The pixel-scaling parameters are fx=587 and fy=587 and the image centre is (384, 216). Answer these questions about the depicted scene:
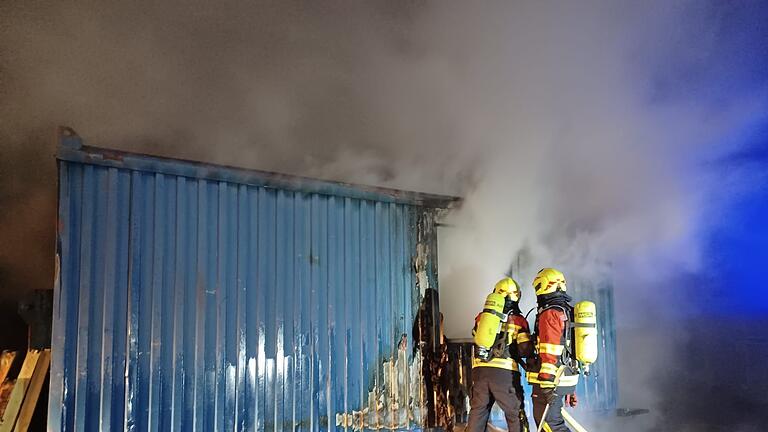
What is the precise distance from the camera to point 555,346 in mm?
5250

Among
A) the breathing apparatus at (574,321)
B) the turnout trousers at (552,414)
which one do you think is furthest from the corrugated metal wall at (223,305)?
the breathing apparatus at (574,321)

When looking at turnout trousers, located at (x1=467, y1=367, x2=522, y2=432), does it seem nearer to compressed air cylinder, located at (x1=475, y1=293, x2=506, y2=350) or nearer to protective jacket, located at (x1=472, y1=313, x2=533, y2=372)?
protective jacket, located at (x1=472, y1=313, x2=533, y2=372)

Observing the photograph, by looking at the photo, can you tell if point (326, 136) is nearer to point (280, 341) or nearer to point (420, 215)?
point (420, 215)

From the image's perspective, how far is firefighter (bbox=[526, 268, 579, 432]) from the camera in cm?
525

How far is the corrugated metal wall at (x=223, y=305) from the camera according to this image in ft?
14.8

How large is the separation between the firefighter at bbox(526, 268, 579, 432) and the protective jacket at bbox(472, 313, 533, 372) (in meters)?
0.18

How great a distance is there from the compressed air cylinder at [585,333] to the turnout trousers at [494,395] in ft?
2.19

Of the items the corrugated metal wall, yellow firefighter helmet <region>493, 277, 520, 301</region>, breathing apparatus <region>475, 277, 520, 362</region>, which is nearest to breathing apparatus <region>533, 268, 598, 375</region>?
yellow firefighter helmet <region>493, 277, 520, 301</region>

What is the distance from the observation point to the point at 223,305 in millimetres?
5109

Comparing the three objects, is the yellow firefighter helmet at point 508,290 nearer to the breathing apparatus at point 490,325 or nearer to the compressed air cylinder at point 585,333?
the breathing apparatus at point 490,325

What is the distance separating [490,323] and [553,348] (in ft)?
2.04

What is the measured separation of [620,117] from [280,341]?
5759mm

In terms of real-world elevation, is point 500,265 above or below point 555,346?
above

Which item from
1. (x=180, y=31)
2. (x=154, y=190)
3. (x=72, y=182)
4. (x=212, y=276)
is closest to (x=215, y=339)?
(x=212, y=276)
